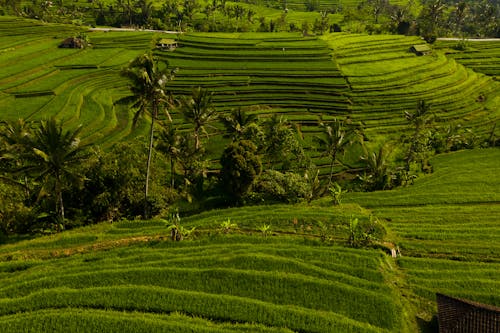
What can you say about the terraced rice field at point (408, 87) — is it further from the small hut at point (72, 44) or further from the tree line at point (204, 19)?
the small hut at point (72, 44)

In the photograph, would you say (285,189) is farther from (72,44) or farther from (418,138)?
(72,44)

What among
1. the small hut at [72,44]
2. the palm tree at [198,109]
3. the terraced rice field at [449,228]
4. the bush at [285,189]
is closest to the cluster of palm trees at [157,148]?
the palm tree at [198,109]

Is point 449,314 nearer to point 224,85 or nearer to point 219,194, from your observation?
point 219,194

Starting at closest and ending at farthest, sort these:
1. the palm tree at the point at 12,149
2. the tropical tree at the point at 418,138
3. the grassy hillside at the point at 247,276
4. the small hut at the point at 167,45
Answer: the grassy hillside at the point at 247,276
the palm tree at the point at 12,149
the tropical tree at the point at 418,138
the small hut at the point at 167,45

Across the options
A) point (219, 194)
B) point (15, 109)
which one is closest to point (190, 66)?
point (15, 109)

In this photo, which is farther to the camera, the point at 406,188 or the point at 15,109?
the point at 15,109

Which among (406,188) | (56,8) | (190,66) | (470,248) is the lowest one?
(406,188)

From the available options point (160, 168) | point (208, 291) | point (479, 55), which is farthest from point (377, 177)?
point (479, 55)
